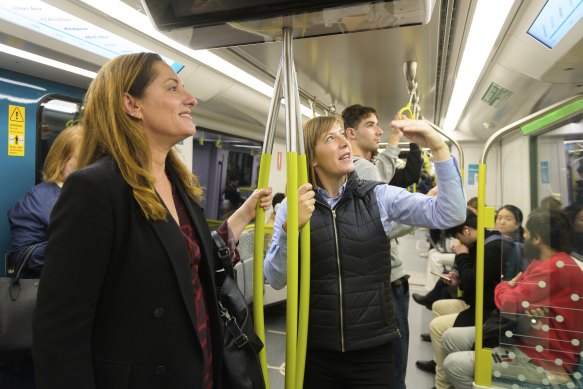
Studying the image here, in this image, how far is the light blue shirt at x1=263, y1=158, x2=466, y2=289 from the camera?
1.44 m

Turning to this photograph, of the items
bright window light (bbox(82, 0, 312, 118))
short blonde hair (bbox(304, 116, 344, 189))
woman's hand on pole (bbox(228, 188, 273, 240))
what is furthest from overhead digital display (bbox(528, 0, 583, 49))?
woman's hand on pole (bbox(228, 188, 273, 240))

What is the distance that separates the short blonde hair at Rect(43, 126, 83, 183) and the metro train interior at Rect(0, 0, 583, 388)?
0.26 m

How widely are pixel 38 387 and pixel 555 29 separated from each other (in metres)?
2.63

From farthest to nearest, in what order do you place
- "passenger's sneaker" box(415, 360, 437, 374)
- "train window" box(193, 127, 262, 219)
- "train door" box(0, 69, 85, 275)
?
1. "train window" box(193, 127, 262, 219)
2. "passenger's sneaker" box(415, 360, 437, 374)
3. "train door" box(0, 69, 85, 275)

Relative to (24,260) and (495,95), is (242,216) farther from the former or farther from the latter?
(495,95)

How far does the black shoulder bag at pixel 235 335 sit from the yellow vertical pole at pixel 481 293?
1.47 metres

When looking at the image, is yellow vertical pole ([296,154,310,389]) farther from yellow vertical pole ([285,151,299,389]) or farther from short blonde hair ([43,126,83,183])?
short blonde hair ([43,126,83,183])

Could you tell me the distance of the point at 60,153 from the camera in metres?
2.44

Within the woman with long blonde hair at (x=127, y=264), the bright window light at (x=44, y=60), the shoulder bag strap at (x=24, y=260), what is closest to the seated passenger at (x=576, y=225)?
the woman with long blonde hair at (x=127, y=264)

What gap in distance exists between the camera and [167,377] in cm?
103

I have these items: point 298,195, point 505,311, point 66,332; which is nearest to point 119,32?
point 298,195

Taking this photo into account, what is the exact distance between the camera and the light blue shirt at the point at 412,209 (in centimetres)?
144

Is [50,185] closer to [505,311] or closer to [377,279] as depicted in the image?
[377,279]

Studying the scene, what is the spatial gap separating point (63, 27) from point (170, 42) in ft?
2.17
